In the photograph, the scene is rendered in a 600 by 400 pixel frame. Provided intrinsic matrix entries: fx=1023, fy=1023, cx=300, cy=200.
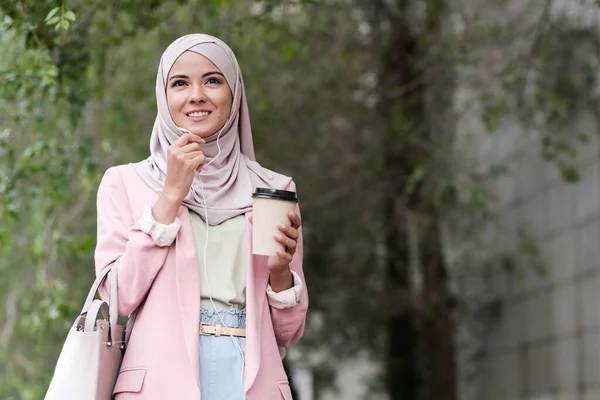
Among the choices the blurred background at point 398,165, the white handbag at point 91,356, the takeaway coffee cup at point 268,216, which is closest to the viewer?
the white handbag at point 91,356

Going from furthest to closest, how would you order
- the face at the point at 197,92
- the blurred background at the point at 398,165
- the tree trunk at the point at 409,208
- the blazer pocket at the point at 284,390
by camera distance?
the tree trunk at the point at 409,208
the blurred background at the point at 398,165
the face at the point at 197,92
the blazer pocket at the point at 284,390

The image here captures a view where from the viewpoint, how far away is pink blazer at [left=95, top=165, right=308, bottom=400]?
110 inches

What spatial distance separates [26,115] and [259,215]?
3021 millimetres

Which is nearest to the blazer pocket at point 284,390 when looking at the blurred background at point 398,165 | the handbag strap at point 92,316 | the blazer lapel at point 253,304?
the blazer lapel at point 253,304

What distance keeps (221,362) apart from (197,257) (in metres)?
0.30

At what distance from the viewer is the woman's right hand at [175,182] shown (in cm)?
283

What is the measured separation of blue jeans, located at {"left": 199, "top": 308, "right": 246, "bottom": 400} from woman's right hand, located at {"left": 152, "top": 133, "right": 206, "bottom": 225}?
30 centimetres

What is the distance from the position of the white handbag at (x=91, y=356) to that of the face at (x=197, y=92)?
49 cm

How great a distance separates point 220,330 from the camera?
9.45ft

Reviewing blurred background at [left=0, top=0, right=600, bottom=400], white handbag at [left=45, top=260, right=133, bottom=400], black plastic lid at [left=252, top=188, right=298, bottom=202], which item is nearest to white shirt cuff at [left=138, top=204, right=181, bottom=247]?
white handbag at [left=45, top=260, right=133, bottom=400]

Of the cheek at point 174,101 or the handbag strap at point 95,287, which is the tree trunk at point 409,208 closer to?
the cheek at point 174,101

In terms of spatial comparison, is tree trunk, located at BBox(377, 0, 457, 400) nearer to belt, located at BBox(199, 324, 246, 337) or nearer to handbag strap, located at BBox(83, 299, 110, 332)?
belt, located at BBox(199, 324, 246, 337)

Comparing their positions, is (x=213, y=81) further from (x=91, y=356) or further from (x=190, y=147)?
(x=91, y=356)

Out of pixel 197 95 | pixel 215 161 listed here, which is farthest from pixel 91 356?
pixel 197 95
